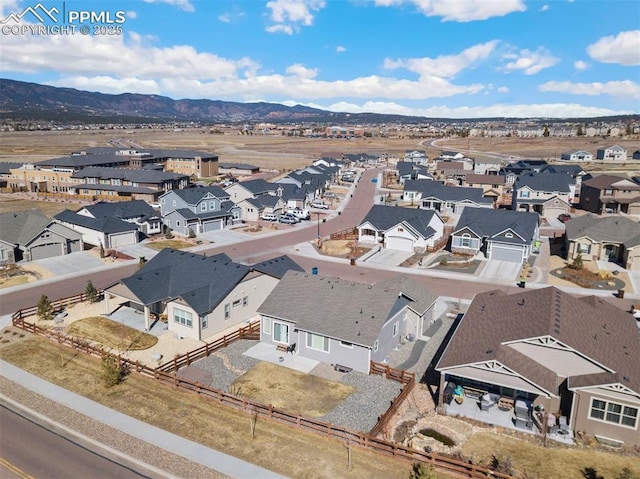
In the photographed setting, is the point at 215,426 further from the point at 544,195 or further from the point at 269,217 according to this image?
the point at 544,195

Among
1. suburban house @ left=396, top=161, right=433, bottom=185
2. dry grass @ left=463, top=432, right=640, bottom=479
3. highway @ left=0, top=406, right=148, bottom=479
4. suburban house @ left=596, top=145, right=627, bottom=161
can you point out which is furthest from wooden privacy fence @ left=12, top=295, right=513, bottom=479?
suburban house @ left=596, top=145, right=627, bottom=161

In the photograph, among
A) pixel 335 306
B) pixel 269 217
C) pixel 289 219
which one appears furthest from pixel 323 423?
pixel 269 217

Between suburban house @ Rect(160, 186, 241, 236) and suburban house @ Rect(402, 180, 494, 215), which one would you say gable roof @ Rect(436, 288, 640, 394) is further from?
suburban house @ Rect(402, 180, 494, 215)

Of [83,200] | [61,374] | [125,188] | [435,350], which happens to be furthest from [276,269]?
[83,200]

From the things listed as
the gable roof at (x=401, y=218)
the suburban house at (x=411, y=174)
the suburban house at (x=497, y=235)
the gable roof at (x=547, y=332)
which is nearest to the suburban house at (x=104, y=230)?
the gable roof at (x=401, y=218)

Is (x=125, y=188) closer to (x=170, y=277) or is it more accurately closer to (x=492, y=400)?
(x=170, y=277)

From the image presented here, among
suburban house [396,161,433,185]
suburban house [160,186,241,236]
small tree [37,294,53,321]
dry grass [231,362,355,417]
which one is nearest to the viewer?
dry grass [231,362,355,417]

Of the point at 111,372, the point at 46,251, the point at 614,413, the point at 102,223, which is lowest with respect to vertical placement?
the point at 111,372
